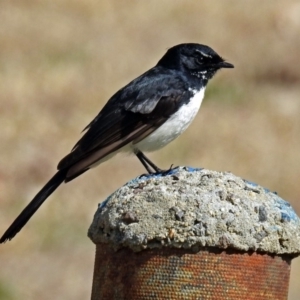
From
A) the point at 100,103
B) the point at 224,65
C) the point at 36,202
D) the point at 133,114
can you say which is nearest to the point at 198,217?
→ the point at 36,202

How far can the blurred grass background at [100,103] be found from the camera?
11.7 metres

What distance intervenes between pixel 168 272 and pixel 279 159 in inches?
383

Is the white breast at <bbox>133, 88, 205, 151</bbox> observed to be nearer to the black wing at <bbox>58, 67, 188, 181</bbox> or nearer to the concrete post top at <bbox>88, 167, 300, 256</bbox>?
the black wing at <bbox>58, 67, 188, 181</bbox>

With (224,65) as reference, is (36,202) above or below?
below

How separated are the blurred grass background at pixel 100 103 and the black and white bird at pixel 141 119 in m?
3.68

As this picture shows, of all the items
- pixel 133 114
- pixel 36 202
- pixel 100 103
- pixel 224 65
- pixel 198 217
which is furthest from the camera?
pixel 100 103

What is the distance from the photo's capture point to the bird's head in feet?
25.2

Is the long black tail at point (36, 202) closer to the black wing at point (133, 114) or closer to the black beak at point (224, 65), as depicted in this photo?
the black wing at point (133, 114)

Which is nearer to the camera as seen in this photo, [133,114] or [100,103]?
[133,114]

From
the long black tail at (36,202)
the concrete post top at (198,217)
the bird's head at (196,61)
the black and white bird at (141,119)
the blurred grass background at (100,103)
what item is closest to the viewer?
the concrete post top at (198,217)

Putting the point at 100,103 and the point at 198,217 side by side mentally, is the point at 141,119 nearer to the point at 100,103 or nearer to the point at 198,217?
the point at 198,217

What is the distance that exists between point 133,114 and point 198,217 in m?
2.75

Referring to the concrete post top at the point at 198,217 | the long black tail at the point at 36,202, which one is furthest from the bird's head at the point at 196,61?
the concrete post top at the point at 198,217

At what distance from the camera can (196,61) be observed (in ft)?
25.3
